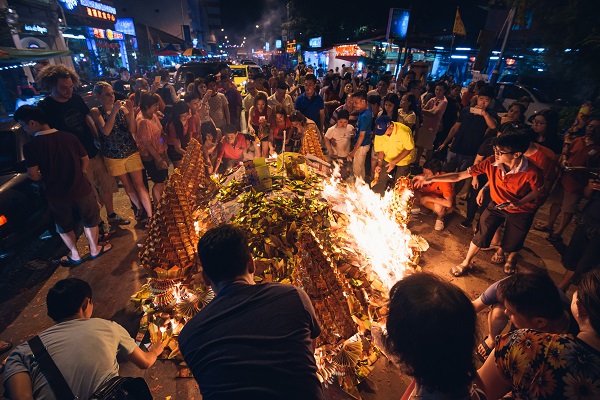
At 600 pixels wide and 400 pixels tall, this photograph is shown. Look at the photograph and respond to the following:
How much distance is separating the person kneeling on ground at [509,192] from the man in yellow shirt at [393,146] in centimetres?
164

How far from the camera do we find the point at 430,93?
10.2 meters

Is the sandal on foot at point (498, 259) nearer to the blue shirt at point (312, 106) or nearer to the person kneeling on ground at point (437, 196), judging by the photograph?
the person kneeling on ground at point (437, 196)

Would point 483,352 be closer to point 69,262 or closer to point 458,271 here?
point 458,271

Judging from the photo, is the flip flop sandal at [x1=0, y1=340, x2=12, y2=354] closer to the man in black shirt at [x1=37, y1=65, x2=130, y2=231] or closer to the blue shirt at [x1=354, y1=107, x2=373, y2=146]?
the man in black shirt at [x1=37, y1=65, x2=130, y2=231]

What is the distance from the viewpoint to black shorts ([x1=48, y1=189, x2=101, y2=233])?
4414 millimetres

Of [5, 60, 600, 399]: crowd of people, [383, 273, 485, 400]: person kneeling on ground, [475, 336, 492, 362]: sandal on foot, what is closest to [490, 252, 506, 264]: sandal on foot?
[5, 60, 600, 399]: crowd of people

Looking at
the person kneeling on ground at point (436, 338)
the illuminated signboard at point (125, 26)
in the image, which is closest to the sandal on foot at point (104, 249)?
the person kneeling on ground at point (436, 338)

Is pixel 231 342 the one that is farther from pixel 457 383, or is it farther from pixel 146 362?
pixel 146 362

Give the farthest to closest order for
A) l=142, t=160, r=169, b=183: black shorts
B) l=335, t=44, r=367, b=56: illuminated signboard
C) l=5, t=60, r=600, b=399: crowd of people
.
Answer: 1. l=335, t=44, r=367, b=56: illuminated signboard
2. l=142, t=160, r=169, b=183: black shorts
3. l=5, t=60, r=600, b=399: crowd of people

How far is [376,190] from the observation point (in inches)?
282

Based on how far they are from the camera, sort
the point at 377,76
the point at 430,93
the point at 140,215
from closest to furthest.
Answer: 1. the point at 140,215
2. the point at 430,93
3. the point at 377,76

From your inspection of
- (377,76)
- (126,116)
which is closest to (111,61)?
(377,76)

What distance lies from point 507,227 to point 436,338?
3.81m

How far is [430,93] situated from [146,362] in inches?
430
